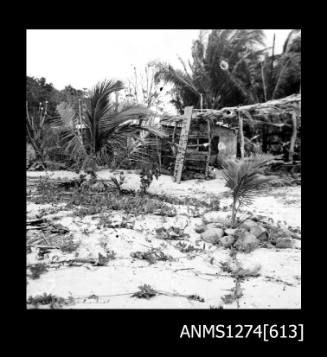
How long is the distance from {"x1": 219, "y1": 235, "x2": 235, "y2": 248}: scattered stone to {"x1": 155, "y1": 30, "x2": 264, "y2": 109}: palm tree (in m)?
13.5

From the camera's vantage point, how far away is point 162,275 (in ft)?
9.96

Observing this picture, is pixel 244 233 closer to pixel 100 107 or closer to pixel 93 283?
pixel 93 283

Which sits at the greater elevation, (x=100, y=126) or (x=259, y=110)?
(x=259, y=110)

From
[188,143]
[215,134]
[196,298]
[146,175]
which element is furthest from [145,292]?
[215,134]

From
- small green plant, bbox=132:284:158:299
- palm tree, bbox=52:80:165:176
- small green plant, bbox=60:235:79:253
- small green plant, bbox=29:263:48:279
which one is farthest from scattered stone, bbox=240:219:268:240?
palm tree, bbox=52:80:165:176

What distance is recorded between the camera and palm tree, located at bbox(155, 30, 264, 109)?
16609mm

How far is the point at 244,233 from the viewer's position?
4074 mm

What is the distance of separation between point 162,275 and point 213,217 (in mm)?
2330

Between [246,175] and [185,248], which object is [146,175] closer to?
[246,175]

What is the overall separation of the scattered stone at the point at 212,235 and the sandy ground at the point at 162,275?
0.30 ft

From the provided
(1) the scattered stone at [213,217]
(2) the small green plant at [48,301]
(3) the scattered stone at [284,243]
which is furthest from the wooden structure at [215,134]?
(2) the small green plant at [48,301]

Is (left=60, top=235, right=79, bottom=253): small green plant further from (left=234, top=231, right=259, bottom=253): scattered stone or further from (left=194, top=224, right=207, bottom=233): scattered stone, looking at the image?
(left=234, top=231, right=259, bottom=253): scattered stone
